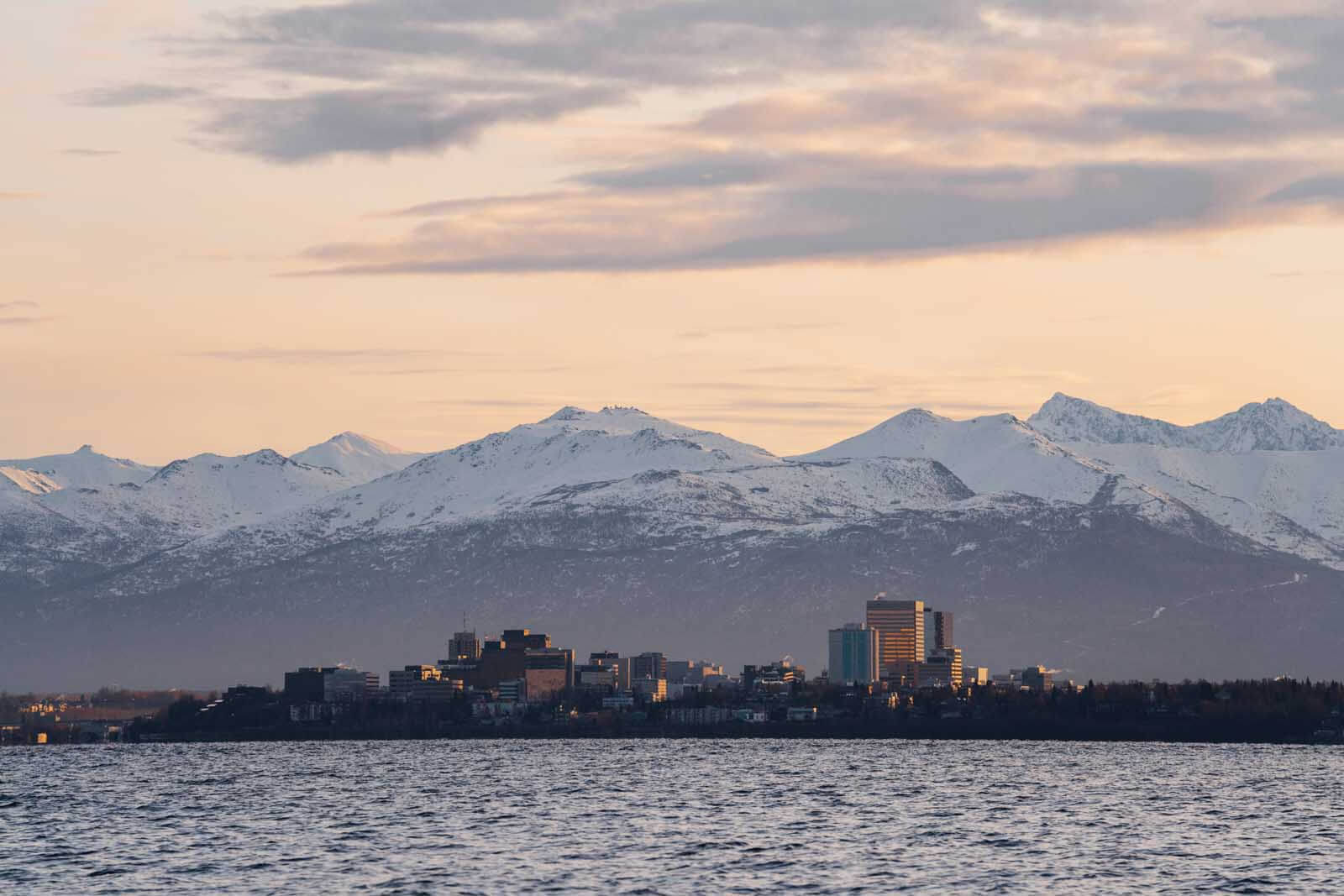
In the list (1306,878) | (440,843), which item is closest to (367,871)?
(440,843)

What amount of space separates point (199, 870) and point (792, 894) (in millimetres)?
45554

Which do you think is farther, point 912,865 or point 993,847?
point 993,847

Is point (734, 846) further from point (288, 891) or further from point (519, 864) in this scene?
point (288, 891)

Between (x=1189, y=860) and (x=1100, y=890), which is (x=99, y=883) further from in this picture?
(x=1189, y=860)

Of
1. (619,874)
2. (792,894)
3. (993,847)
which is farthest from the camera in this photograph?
(993,847)

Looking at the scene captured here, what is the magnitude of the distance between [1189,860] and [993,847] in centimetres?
1789

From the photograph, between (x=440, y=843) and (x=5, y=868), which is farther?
(x=440, y=843)

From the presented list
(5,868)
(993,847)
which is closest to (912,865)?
(993,847)

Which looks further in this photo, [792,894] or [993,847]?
[993,847]

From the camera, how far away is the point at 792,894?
16025cm

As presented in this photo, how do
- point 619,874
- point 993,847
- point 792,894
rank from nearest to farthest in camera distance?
point 792,894, point 619,874, point 993,847

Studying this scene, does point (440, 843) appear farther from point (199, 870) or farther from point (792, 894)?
point (792, 894)

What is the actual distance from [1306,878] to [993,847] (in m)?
31.1

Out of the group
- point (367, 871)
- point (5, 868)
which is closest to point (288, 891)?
point (367, 871)
